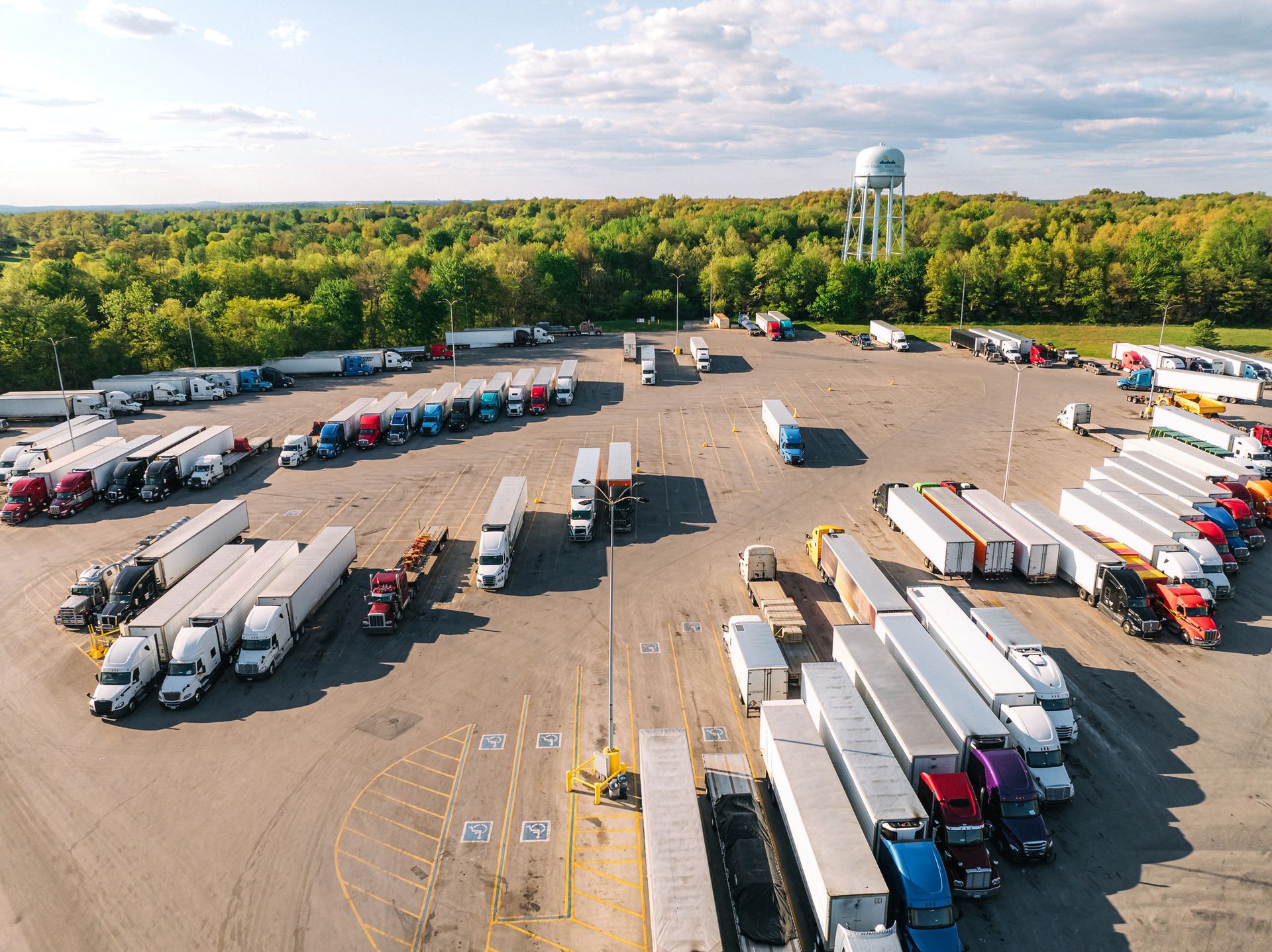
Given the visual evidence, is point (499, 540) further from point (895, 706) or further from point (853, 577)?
point (895, 706)

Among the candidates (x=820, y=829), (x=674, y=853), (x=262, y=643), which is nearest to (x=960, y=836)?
(x=820, y=829)

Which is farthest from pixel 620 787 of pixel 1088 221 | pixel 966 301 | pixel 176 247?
pixel 1088 221

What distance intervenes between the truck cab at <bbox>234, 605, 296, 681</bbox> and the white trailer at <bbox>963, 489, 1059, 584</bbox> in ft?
112

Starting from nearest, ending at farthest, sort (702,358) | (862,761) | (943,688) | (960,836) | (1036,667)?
(960,836) → (862,761) → (943,688) → (1036,667) → (702,358)

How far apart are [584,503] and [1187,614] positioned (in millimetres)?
29431

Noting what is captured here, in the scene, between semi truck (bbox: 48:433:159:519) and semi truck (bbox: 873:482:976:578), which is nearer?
semi truck (bbox: 873:482:976:578)

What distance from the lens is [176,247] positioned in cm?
13838

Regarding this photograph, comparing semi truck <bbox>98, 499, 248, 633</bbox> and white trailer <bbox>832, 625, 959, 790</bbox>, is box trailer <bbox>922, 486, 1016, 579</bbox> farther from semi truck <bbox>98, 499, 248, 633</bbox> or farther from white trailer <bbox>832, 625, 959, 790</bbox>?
semi truck <bbox>98, 499, 248, 633</bbox>

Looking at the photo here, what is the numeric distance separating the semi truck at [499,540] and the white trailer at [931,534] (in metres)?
21.3

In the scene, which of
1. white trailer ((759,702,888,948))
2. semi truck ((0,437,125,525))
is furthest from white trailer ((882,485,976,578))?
semi truck ((0,437,125,525))

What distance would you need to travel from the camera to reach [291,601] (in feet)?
109

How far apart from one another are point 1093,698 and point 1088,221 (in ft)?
497

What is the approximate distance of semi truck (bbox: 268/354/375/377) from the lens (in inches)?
3487

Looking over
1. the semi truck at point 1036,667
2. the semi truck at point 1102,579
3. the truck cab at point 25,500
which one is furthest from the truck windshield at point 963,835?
the truck cab at point 25,500
